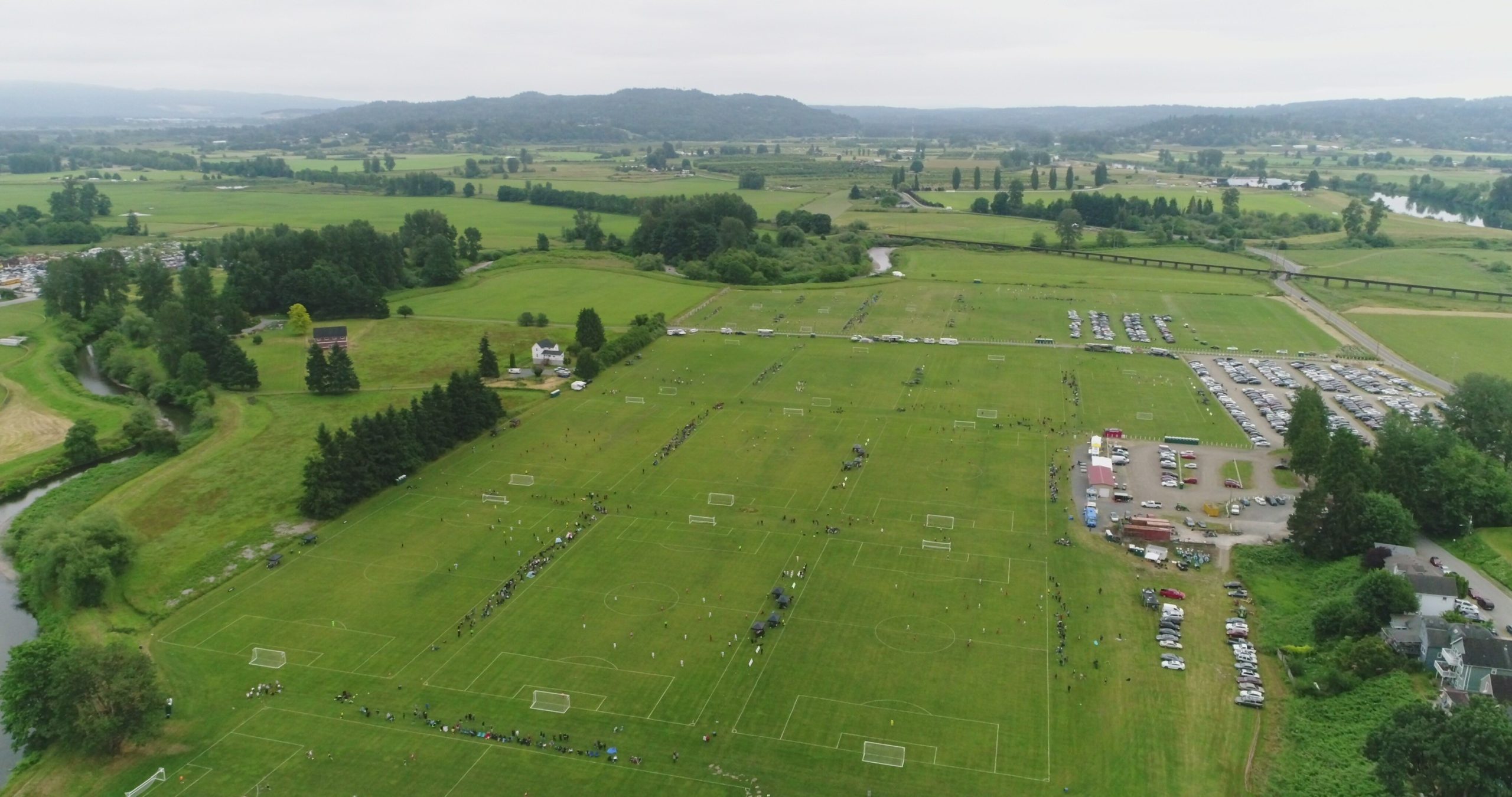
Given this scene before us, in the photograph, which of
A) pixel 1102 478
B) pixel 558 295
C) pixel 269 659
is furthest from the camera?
pixel 558 295

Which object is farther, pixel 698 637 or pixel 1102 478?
pixel 1102 478

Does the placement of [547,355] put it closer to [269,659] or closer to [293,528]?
[293,528]

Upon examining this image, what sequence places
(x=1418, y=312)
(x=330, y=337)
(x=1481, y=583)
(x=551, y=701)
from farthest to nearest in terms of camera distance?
(x=1418, y=312)
(x=330, y=337)
(x=1481, y=583)
(x=551, y=701)

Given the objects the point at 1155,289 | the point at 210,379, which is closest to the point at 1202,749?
the point at 210,379

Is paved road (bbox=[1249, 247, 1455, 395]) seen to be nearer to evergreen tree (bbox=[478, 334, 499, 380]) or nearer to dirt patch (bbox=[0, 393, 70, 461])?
evergreen tree (bbox=[478, 334, 499, 380])

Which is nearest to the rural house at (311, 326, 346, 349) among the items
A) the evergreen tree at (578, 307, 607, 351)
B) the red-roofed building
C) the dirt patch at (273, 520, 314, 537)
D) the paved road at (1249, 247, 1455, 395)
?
the evergreen tree at (578, 307, 607, 351)

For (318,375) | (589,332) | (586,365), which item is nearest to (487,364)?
(586,365)
